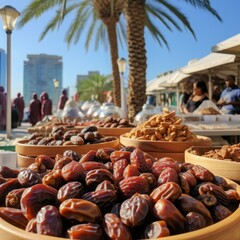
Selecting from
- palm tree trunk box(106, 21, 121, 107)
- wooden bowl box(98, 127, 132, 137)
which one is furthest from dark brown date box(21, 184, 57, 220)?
palm tree trunk box(106, 21, 121, 107)

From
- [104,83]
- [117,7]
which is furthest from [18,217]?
[104,83]

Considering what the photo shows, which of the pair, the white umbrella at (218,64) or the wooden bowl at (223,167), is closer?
the wooden bowl at (223,167)

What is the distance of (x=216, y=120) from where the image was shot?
3.23 metres

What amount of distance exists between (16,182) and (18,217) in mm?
154

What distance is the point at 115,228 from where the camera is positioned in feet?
1.91

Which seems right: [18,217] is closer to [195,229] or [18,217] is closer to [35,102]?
[195,229]

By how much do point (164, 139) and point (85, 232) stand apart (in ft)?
3.49

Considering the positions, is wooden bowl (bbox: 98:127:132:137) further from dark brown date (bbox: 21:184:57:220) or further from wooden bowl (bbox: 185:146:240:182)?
dark brown date (bbox: 21:184:57:220)

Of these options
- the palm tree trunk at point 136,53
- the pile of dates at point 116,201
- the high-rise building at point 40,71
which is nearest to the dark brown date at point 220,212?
the pile of dates at point 116,201

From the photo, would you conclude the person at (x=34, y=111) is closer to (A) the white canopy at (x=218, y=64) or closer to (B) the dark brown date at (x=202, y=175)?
(A) the white canopy at (x=218, y=64)

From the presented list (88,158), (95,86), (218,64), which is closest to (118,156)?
(88,158)

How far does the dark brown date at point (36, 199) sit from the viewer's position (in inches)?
26.1

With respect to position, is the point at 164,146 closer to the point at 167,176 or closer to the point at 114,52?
the point at 167,176

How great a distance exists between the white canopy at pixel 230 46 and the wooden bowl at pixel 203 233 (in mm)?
4268
